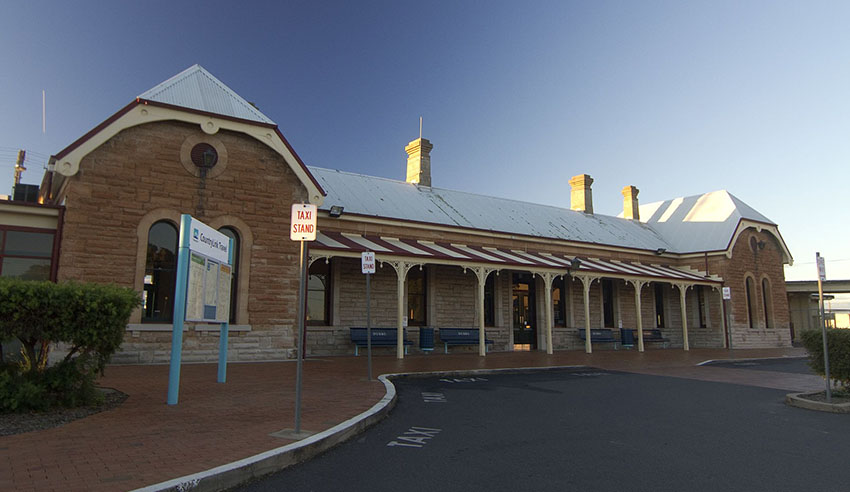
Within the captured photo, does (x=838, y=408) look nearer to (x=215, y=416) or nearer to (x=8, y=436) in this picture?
(x=215, y=416)

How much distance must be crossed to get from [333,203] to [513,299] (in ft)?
27.2

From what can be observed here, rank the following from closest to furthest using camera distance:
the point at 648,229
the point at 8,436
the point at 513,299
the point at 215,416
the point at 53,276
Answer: the point at 8,436, the point at 215,416, the point at 53,276, the point at 513,299, the point at 648,229

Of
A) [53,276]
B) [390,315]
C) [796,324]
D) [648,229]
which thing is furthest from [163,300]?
[796,324]

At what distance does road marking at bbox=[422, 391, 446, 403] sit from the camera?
8.51 metres

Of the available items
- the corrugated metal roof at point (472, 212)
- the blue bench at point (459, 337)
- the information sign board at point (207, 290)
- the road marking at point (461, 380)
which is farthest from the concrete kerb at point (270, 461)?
the corrugated metal roof at point (472, 212)

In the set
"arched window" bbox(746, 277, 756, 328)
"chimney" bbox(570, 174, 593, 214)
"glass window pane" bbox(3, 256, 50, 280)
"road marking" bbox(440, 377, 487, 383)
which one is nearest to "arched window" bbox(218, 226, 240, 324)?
"glass window pane" bbox(3, 256, 50, 280)

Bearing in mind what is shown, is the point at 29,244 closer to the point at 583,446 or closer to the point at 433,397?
the point at 433,397

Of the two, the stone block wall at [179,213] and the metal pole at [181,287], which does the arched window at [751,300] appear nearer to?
the stone block wall at [179,213]

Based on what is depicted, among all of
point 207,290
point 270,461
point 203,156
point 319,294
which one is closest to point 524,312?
point 319,294

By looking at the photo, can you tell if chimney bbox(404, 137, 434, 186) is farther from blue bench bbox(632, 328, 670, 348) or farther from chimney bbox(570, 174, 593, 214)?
blue bench bbox(632, 328, 670, 348)

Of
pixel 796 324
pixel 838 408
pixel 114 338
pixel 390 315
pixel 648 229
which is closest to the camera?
pixel 114 338

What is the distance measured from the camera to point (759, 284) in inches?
1035

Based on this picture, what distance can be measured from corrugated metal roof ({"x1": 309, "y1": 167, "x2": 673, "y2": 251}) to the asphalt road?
10.6 meters

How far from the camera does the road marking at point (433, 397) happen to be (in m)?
8.51
